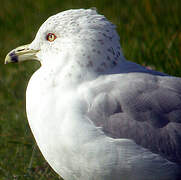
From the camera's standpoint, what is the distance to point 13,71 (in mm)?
5434

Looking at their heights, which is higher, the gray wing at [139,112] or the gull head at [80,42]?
the gull head at [80,42]

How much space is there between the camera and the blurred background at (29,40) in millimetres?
3705

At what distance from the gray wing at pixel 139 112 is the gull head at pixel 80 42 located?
5.6 inches

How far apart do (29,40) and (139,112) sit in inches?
145

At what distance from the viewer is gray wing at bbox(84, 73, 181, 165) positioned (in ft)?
8.79

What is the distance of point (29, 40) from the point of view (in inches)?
241

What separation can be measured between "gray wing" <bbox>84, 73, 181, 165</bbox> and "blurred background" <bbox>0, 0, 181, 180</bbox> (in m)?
0.98

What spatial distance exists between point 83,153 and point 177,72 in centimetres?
193

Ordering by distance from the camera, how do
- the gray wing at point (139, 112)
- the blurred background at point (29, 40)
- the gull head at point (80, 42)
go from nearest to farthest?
the gray wing at point (139, 112), the gull head at point (80, 42), the blurred background at point (29, 40)

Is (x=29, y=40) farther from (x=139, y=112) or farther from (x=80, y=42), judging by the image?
(x=139, y=112)

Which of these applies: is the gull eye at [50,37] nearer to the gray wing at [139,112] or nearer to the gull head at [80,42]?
the gull head at [80,42]

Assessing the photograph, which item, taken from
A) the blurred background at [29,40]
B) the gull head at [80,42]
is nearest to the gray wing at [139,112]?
the gull head at [80,42]

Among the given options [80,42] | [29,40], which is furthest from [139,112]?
[29,40]

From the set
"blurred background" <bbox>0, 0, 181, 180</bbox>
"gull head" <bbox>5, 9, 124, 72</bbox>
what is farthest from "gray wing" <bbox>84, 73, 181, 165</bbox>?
"blurred background" <bbox>0, 0, 181, 180</bbox>
